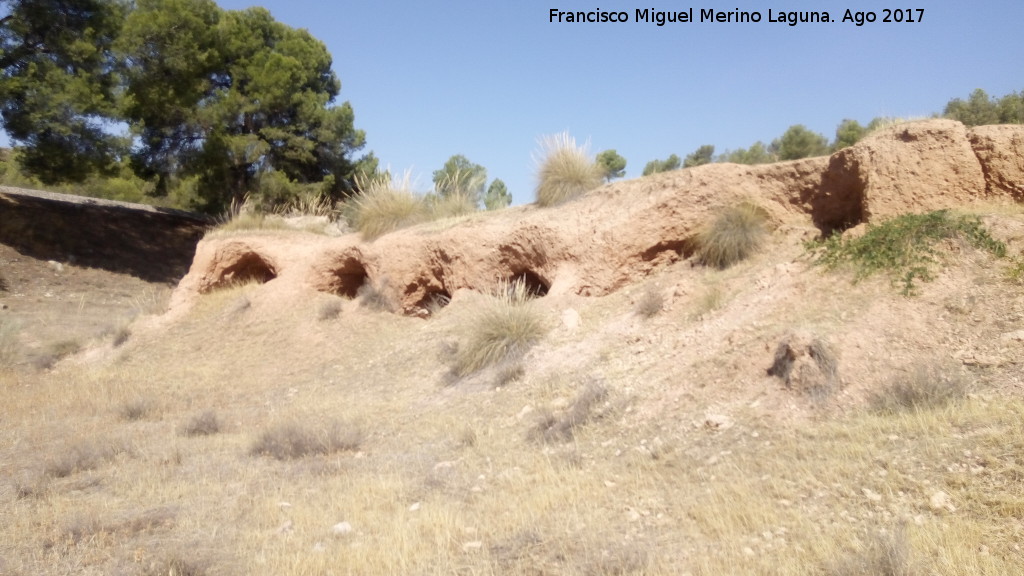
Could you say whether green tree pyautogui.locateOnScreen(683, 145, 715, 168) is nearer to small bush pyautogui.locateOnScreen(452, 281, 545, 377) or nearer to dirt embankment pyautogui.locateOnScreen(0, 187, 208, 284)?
small bush pyautogui.locateOnScreen(452, 281, 545, 377)

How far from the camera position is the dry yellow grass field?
4.33m

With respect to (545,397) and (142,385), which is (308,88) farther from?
(545,397)

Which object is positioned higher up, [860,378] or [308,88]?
[308,88]

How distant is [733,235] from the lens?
9344 mm

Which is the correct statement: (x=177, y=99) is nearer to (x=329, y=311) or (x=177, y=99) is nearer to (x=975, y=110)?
(x=329, y=311)

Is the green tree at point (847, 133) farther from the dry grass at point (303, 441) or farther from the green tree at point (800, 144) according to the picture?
the dry grass at point (303, 441)

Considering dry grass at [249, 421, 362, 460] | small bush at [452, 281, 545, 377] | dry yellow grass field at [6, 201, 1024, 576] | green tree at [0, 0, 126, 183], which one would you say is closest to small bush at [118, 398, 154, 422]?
dry yellow grass field at [6, 201, 1024, 576]

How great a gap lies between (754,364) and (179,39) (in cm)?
2076

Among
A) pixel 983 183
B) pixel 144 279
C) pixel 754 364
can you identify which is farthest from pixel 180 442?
pixel 144 279

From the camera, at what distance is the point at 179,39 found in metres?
21.9

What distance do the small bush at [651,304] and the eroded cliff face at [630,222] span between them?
1.28 m

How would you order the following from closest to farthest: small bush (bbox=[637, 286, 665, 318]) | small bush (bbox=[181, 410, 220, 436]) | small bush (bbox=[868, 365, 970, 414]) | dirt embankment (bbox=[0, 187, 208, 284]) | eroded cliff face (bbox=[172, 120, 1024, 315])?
small bush (bbox=[868, 365, 970, 414]), eroded cliff face (bbox=[172, 120, 1024, 315]), small bush (bbox=[181, 410, 220, 436]), small bush (bbox=[637, 286, 665, 318]), dirt embankment (bbox=[0, 187, 208, 284])

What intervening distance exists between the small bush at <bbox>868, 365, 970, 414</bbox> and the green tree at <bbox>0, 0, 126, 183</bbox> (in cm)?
2077

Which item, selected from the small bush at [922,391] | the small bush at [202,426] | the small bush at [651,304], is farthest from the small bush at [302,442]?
the small bush at [922,391]
